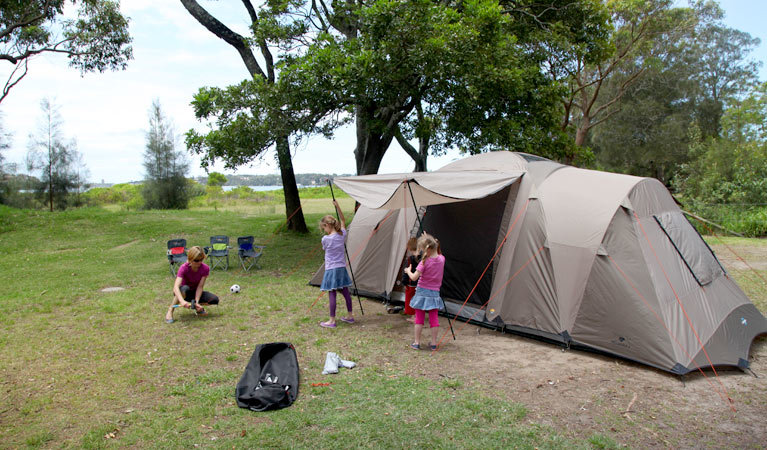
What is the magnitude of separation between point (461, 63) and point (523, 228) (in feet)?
13.8

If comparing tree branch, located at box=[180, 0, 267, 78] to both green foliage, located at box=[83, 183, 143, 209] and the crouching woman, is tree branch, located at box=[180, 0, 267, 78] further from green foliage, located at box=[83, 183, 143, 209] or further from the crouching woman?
green foliage, located at box=[83, 183, 143, 209]

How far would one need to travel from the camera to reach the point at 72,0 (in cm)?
1302

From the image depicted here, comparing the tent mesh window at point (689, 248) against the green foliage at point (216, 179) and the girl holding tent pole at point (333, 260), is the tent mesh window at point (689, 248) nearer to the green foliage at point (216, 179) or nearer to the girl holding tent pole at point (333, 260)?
the girl holding tent pole at point (333, 260)

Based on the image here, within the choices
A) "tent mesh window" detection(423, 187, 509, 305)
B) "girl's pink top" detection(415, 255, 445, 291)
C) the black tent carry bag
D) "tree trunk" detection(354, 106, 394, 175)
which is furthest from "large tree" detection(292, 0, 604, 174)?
the black tent carry bag

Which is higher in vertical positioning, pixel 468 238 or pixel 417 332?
pixel 468 238

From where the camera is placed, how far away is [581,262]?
5.43 meters

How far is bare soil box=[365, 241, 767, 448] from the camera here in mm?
3738

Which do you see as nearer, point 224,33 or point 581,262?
point 581,262

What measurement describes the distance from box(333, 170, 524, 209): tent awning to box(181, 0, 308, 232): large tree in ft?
8.54

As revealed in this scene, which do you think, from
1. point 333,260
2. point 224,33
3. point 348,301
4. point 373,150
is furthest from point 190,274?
point 224,33

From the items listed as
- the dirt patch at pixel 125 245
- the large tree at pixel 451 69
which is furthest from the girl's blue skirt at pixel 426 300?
the dirt patch at pixel 125 245

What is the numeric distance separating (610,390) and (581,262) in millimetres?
1503

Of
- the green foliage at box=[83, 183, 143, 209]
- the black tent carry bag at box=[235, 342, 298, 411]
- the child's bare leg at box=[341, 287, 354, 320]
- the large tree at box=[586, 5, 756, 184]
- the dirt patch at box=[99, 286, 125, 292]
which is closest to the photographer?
the black tent carry bag at box=[235, 342, 298, 411]

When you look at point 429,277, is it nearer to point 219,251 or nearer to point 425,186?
point 425,186
